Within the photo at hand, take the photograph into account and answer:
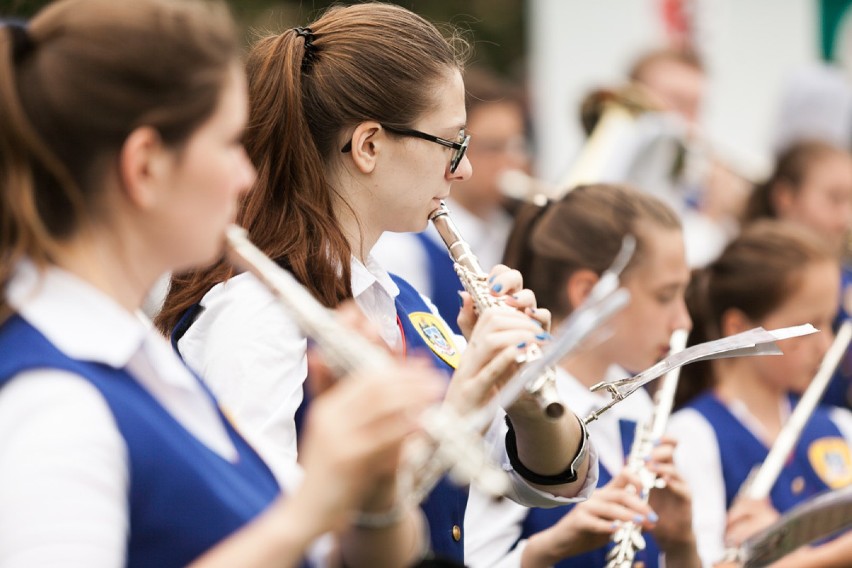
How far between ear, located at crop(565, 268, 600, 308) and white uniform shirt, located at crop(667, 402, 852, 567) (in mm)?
502

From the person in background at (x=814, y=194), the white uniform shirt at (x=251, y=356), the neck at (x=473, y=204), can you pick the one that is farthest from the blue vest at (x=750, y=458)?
the neck at (x=473, y=204)

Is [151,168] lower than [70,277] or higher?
higher

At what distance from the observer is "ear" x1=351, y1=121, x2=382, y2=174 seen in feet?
7.28

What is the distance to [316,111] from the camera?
2.25 m

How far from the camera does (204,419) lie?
4.91ft

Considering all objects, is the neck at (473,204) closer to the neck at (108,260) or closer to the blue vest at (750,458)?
the blue vest at (750,458)

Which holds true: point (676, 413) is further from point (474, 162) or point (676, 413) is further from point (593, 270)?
point (474, 162)

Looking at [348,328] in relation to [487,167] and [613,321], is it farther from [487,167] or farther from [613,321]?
[487,167]

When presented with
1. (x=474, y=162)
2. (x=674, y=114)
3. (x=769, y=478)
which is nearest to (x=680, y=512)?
(x=769, y=478)

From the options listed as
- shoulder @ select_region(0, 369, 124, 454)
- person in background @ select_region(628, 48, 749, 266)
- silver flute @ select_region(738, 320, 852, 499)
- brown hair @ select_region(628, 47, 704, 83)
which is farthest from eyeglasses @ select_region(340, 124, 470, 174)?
brown hair @ select_region(628, 47, 704, 83)

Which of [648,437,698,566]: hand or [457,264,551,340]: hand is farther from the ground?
[457,264,551,340]: hand

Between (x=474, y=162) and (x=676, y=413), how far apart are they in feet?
9.62

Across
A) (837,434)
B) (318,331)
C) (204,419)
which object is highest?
(318,331)

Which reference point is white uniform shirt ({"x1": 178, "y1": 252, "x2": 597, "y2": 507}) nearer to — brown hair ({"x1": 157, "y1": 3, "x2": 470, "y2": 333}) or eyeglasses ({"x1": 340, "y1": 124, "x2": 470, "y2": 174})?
brown hair ({"x1": 157, "y1": 3, "x2": 470, "y2": 333})
